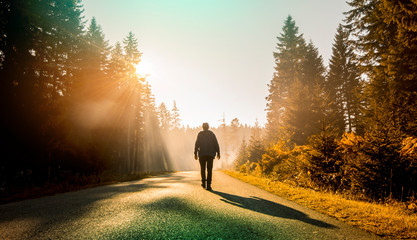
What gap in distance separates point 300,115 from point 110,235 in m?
16.3

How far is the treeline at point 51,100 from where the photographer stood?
930 centimetres

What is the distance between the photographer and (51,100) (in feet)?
33.4

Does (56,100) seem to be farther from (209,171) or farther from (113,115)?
(113,115)

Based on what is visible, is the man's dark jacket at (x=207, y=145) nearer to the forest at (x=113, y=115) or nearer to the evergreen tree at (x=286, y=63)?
the forest at (x=113, y=115)

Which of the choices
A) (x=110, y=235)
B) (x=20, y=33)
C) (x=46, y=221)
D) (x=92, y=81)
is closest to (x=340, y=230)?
(x=110, y=235)

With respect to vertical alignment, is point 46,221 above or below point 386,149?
below

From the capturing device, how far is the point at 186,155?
3954 inches

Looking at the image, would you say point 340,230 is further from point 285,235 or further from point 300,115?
point 300,115

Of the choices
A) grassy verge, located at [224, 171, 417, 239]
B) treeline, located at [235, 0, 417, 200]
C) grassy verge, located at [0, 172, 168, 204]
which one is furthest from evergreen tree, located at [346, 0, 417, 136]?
grassy verge, located at [0, 172, 168, 204]

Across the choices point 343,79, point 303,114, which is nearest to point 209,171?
point 303,114

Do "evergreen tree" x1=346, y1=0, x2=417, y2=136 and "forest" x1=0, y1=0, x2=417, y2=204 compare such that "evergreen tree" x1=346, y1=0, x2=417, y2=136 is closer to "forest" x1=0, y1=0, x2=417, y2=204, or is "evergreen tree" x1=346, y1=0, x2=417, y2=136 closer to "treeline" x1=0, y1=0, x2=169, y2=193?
"forest" x1=0, y1=0, x2=417, y2=204

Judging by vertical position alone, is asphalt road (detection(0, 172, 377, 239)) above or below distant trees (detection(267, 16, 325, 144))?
below

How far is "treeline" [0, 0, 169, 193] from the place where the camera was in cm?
930

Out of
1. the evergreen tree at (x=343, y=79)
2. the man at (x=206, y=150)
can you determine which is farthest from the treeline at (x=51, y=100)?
the evergreen tree at (x=343, y=79)
